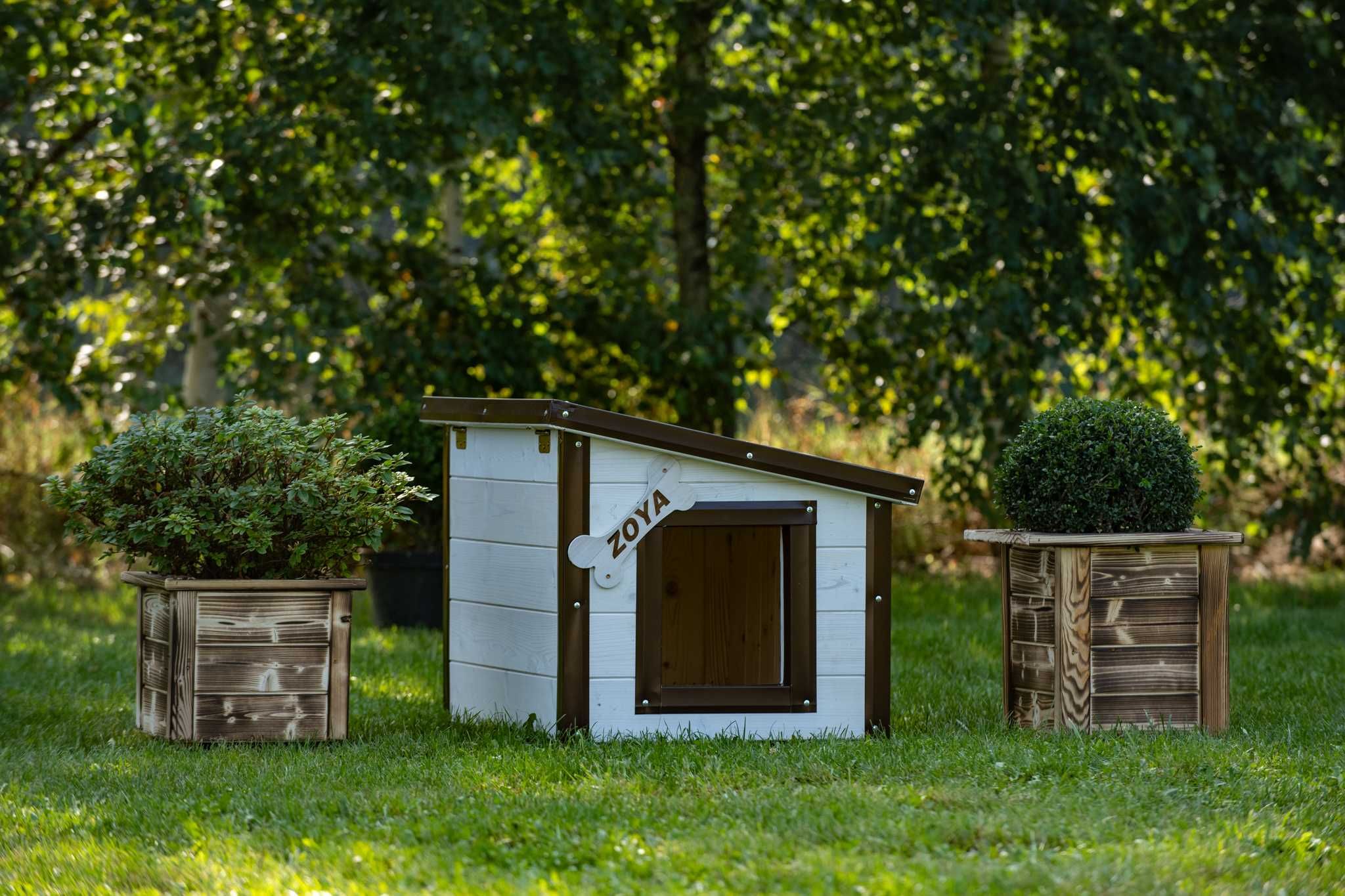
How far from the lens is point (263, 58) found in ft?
29.5

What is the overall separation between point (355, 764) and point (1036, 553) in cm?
243

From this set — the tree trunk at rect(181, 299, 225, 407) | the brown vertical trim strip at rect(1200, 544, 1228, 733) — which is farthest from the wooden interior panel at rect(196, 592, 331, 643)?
the tree trunk at rect(181, 299, 225, 407)

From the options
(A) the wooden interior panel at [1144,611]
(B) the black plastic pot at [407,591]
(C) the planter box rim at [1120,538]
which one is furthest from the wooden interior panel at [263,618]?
(B) the black plastic pot at [407,591]

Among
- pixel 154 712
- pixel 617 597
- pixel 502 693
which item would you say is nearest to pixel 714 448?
pixel 617 597

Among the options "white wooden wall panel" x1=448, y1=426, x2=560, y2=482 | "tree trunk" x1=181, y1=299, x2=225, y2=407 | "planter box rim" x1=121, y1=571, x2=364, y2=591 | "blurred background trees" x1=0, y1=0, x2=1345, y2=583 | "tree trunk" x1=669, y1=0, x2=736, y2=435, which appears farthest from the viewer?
"tree trunk" x1=181, y1=299, x2=225, y2=407

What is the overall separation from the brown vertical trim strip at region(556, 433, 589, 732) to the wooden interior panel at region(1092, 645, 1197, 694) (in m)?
1.75

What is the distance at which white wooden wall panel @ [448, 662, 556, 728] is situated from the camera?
5.15 m

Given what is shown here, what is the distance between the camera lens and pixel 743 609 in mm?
5848

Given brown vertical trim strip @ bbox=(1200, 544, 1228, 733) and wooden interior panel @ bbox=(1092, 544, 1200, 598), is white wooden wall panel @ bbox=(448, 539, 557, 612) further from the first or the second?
brown vertical trim strip @ bbox=(1200, 544, 1228, 733)

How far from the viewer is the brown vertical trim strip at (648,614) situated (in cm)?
509

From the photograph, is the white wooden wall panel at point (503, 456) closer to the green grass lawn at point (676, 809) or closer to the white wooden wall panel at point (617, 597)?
the white wooden wall panel at point (617, 597)

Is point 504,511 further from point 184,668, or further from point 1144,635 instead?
point 1144,635

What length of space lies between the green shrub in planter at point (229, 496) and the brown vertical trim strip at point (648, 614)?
0.93 metres

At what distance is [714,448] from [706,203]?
5.50 m
